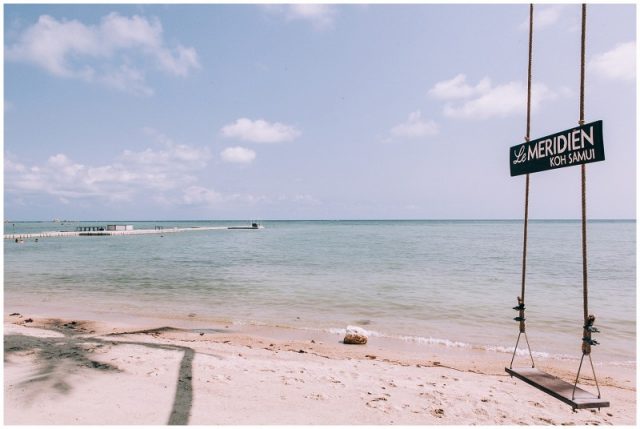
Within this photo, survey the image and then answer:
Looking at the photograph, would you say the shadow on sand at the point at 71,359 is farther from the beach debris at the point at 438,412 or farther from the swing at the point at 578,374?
the swing at the point at 578,374

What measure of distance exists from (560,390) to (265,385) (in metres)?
4.25

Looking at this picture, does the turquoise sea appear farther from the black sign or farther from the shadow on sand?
the black sign

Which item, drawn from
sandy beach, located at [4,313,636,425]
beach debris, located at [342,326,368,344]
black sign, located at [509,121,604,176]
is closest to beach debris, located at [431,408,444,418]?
sandy beach, located at [4,313,636,425]

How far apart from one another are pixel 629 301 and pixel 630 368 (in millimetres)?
11155

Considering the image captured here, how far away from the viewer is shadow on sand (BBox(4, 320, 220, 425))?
5.71 meters

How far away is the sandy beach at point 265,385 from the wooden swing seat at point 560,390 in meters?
0.92

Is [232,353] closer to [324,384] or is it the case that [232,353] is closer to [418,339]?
[324,384]

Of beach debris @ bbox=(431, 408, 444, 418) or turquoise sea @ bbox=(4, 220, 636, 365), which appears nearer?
beach debris @ bbox=(431, 408, 444, 418)

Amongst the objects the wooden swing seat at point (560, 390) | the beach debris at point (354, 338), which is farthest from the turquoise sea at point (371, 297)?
the wooden swing seat at point (560, 390)

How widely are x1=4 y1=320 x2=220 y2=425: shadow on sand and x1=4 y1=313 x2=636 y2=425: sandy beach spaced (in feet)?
0.06

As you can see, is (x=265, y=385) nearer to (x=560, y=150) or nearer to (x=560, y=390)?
(x=560, y=390)

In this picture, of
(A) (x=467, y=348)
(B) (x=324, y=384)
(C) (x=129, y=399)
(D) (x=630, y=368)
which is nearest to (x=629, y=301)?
(D) (x=630, y=368)

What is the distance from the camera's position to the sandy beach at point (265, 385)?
17.6 ft

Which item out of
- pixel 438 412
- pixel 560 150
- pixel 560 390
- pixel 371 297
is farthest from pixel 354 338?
pixel 560 150
